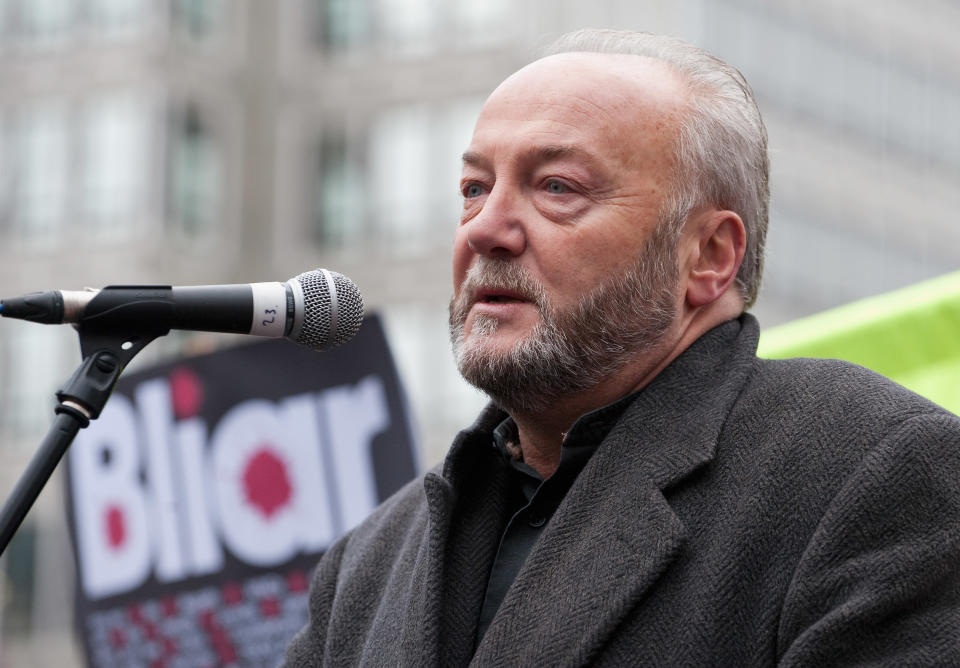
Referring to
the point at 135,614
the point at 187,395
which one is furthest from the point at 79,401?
the point at 135,614

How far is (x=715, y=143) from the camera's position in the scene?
330 cm

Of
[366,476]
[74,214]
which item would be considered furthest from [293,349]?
[74,214]

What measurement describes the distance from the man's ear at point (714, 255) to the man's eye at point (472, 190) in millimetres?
440

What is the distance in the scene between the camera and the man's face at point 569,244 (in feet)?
10.3

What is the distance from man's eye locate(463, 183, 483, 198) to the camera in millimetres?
3348

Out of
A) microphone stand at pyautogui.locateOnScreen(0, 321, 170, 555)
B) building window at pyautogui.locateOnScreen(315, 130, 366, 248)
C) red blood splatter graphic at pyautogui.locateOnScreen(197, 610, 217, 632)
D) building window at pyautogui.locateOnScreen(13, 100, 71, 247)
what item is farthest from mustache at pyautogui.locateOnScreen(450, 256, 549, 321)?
building window at pyautogui.locateOnScreen(315, 130, 366, 248)

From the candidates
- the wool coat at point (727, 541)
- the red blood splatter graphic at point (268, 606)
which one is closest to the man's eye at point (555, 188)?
the wool coat at point (727, 541)

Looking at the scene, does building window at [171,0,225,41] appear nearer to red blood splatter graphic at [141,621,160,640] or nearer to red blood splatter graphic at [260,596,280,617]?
red blood splatter graphic at [141,621,160,640]

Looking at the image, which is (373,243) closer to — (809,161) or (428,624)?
(809,161)

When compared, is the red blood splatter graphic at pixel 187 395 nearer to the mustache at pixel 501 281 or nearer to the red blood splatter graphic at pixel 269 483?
the red blood splatter graphic at pixel 269 483

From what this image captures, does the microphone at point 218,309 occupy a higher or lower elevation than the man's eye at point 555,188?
lower

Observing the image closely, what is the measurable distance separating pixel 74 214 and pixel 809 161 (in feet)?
50.1

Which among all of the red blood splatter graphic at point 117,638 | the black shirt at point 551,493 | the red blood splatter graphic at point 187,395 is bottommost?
the red blood splatter graphic at point 117,638

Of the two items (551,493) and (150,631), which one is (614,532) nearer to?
(551,493)
